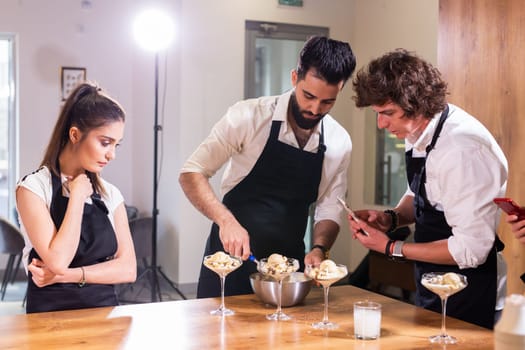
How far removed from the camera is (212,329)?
1895 mm

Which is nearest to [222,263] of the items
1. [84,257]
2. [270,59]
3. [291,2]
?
[84,257]

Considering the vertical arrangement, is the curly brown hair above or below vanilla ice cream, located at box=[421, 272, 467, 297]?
above

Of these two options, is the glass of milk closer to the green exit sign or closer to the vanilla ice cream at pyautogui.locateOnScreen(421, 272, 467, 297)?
the vanilla ice cream at pyautogui.locateOnScreen(421, 272, 467, 297)

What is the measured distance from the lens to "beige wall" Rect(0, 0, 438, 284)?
591cm

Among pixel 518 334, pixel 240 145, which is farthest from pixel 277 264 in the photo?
pixel 518 334

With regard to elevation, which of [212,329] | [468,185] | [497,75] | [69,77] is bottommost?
[212,329]

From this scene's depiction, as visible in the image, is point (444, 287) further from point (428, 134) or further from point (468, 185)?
point (428, 134)

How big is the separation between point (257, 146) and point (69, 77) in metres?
4.60

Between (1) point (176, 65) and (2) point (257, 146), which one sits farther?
(1) point (176, 65)

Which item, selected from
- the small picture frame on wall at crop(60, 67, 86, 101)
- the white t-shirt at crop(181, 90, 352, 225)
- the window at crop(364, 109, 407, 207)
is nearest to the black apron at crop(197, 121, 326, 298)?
the white t-shirt at crop(181, 90, 352, 225)

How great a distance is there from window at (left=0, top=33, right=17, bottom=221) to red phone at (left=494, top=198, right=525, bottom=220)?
18.9ft

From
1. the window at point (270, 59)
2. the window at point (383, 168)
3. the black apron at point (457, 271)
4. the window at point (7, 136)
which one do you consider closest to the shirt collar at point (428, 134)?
the black apron at point (457, 271)

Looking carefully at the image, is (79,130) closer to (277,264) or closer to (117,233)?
(117,233)

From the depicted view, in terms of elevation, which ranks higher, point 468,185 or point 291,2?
point 291,2
